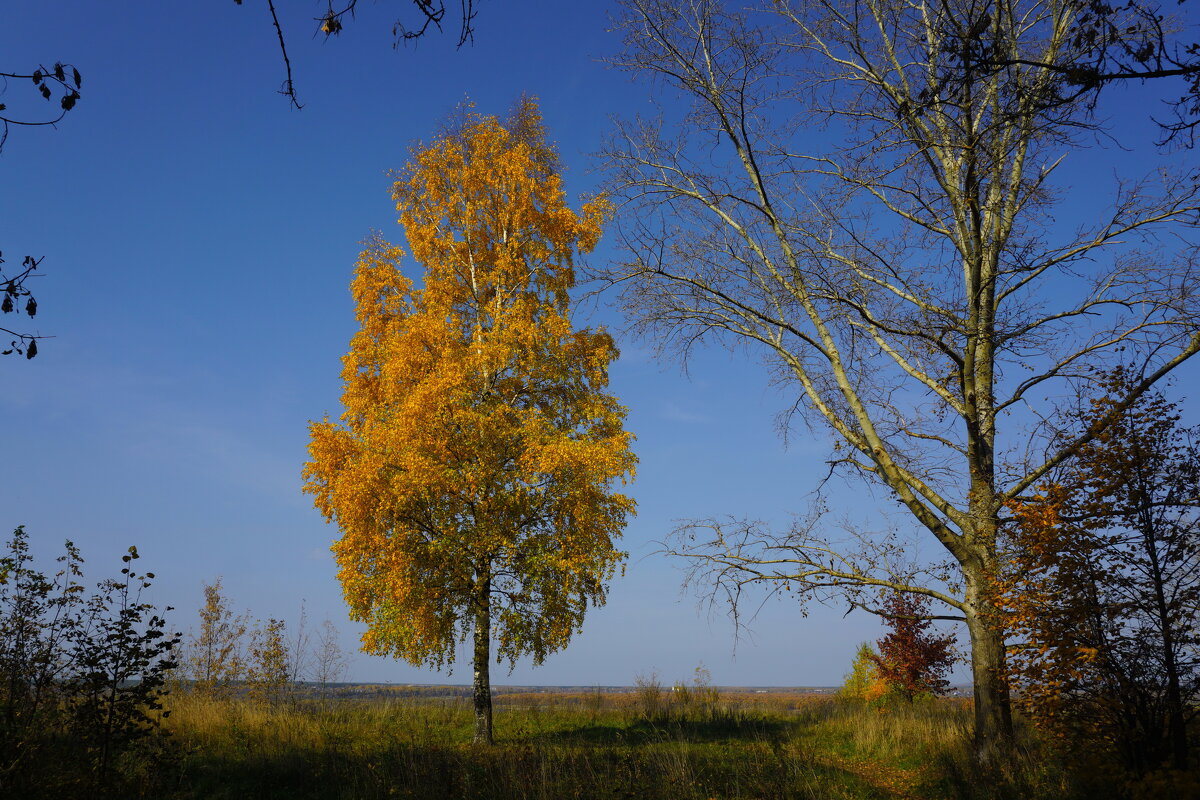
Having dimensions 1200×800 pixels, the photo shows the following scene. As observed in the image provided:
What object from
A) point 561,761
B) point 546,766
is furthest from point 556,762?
point 546,766

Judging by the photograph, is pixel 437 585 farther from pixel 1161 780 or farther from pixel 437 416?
pixel 1161 780

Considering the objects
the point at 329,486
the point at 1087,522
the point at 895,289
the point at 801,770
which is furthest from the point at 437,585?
the point at 1087,522

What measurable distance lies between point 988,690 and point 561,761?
534 centimetres

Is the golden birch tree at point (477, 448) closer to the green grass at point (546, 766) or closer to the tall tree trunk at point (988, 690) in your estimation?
the green grass at point (546, 766)

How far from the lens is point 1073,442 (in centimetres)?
896

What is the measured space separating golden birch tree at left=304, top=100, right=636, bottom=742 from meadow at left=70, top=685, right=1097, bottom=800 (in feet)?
7.67

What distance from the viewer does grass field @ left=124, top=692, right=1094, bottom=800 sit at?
8.04 m

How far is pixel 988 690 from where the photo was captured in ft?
30.1

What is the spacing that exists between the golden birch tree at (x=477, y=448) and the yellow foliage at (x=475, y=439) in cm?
3

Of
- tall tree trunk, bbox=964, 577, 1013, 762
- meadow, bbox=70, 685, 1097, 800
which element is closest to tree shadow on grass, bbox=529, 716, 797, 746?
meadow, bbox=70, 685, 1097, 800

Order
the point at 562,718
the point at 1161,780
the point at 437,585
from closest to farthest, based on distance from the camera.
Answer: the point at 1161,780, the point at 437,585, the point at 562,718

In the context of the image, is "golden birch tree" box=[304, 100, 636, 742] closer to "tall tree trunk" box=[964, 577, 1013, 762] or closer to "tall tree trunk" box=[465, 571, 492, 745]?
"tall tree trunk" box=[465, 571, 492, 745]

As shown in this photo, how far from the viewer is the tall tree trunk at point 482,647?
44.8 ft

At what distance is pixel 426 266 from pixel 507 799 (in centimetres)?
1148
